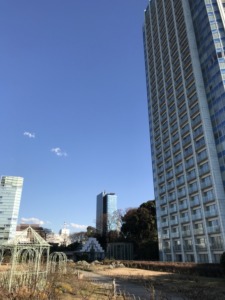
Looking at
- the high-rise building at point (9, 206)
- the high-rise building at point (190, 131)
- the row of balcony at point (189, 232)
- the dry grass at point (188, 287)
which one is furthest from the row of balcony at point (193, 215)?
the high-rise building at point (9, 206)

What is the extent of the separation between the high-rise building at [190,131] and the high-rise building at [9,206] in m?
95.4

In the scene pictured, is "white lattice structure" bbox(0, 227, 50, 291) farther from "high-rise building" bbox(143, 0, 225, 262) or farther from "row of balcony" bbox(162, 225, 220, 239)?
"high-rise building" bbox(143, 0, 225, 262)

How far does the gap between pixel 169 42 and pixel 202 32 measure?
15.4 meters

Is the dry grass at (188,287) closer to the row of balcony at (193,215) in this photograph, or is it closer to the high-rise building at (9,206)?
the row of balcony at (193,215)

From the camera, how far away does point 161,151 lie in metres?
75.4

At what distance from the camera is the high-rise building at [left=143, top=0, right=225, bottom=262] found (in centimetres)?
5291

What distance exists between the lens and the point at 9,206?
143m

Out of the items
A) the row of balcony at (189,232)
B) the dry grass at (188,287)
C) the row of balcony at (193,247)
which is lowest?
the dry grass at (188,287)

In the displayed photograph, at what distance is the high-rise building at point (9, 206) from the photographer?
443ft

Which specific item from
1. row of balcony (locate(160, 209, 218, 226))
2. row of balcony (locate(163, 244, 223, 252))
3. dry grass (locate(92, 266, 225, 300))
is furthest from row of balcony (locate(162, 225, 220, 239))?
dry grass (locate(92, 266, 225, 300))

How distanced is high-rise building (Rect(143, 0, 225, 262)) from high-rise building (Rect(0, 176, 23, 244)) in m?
95.4

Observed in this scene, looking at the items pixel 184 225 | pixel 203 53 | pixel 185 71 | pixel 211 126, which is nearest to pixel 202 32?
pixel 203 53

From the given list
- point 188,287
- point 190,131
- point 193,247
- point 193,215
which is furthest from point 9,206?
point 188,287

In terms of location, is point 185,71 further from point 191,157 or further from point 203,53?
point 191,157
